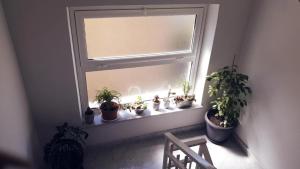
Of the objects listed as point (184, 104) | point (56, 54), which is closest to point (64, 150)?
point (56, 54)

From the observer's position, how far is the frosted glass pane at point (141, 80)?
215 cm

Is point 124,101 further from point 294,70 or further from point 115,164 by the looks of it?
point 294,70

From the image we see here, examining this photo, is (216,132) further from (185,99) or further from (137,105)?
(137,105)

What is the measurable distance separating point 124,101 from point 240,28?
134cm

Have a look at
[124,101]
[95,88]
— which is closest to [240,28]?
[124,101]

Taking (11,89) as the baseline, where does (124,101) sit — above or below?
below

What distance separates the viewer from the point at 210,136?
243 cm

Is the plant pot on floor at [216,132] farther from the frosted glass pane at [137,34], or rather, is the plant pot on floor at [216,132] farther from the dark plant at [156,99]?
the frosted glass pane at [137,34]

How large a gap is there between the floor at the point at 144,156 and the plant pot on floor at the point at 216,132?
0.26ft

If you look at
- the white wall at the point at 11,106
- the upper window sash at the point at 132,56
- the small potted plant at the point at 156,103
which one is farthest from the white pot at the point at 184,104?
the white wall at the point at 11,106

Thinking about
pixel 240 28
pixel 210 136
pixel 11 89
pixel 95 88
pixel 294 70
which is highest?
pixel 240 28

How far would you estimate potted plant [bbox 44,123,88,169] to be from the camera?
1707 millimetres

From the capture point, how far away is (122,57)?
208 cm

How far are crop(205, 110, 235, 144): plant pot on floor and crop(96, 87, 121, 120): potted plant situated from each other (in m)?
0.97
